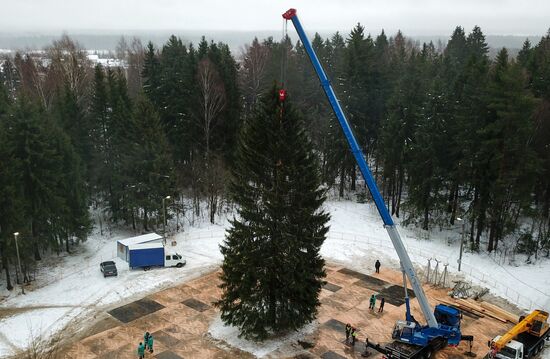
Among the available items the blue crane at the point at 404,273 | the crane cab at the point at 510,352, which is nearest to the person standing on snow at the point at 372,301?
the blue crane at the point at 404,273

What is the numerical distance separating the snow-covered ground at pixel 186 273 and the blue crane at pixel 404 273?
18.9 ft

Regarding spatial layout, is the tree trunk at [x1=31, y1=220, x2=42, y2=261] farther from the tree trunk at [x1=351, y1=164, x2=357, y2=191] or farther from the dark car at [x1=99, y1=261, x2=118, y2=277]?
the tree trunk at [x1=351, y1=164, x2=357, y2=191]

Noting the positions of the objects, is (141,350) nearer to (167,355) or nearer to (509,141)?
(167,355)

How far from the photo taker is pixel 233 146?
53.7m

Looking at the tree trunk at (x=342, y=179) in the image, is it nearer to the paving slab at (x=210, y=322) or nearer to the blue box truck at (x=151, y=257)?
the paving slab at (x=210, y=322)

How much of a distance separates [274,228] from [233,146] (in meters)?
29.8

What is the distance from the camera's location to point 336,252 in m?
39.4

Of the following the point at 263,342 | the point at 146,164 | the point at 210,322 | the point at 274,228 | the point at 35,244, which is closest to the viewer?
the point at 274,228

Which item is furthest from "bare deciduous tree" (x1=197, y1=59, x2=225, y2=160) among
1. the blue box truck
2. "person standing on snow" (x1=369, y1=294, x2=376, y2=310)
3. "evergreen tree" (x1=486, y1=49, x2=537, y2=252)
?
"evergreen tree" (x1=486, y1=49, x2=537, y2=252)

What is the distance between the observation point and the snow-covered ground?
29.5 meters

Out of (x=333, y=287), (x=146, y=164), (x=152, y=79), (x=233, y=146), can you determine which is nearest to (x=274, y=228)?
(x=333, y=287)

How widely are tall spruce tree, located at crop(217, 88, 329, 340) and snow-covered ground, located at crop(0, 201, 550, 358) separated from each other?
10.0 meters

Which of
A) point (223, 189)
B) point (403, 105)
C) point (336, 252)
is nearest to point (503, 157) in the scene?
point (403, 105)

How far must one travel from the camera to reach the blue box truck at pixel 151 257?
117 ft
